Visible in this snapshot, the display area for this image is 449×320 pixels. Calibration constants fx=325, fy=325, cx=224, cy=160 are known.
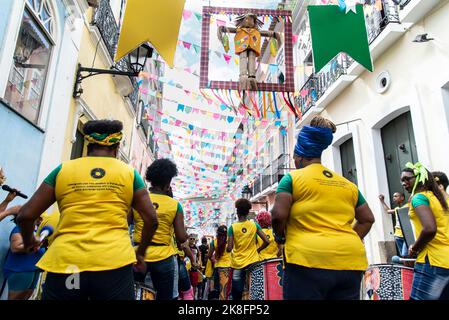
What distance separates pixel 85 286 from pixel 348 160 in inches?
→ 330

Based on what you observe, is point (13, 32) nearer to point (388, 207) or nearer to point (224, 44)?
point (224, 44)

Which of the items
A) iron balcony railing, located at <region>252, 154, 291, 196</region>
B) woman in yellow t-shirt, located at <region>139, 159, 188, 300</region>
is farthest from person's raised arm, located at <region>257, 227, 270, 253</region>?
iron balcony railing, located at <region>252, 154, 291, 196</region>

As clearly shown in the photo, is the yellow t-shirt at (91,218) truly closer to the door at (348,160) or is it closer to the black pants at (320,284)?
the black pants at (320,284)

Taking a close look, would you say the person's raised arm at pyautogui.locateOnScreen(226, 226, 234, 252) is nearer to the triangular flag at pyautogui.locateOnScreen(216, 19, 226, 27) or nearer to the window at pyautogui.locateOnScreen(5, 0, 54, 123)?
the window at pyautogui.locateOnScreen(5, 0, 54, 123)

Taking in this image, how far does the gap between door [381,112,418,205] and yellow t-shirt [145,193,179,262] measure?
5.29 meters

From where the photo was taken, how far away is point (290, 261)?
1846mm

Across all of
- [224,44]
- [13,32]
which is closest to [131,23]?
[13,32]

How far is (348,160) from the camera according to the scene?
8930mm

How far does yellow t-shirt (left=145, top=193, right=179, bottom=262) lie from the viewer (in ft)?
9.52

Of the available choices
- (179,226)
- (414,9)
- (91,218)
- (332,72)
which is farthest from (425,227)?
(332,72)

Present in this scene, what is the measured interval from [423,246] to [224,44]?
578 centimetres

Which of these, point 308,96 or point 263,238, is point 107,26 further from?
point 308,96

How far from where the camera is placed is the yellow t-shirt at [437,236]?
8.12ft
